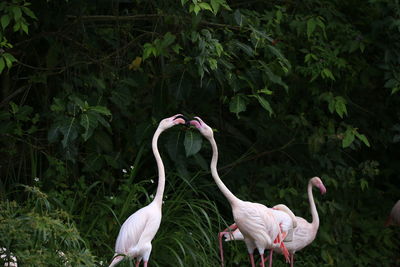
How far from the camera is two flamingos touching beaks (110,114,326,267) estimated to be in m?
5.39

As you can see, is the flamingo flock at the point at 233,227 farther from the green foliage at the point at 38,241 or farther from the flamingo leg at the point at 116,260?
the green foliage at the point at 38,241

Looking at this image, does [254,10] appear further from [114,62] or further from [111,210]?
[111,210]

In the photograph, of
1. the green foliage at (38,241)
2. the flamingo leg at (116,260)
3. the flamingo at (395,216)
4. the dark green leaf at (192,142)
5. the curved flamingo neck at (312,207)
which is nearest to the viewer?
the green foliage at (38,241)

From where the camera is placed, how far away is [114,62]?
7.06m

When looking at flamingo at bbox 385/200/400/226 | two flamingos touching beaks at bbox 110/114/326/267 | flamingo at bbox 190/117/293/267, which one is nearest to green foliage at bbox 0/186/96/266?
two flamingos touching beaks at bbox 110/114/326/267

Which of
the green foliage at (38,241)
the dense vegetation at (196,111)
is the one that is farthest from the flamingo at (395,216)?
the green foliage at (38,241)

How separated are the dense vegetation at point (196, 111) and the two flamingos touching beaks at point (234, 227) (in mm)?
266

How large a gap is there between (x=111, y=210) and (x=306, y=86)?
261cm

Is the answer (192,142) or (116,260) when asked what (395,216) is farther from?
(116,260)

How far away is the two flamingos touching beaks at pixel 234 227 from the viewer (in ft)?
17.7

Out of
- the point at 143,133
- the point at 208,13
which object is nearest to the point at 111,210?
the point at 143,133

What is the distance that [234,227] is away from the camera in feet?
21.5

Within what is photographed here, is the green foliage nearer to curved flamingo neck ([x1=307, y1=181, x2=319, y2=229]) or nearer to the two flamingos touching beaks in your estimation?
the two flamingos touching beaks

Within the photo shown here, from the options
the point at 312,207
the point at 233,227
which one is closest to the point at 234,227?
the point at 233,227
